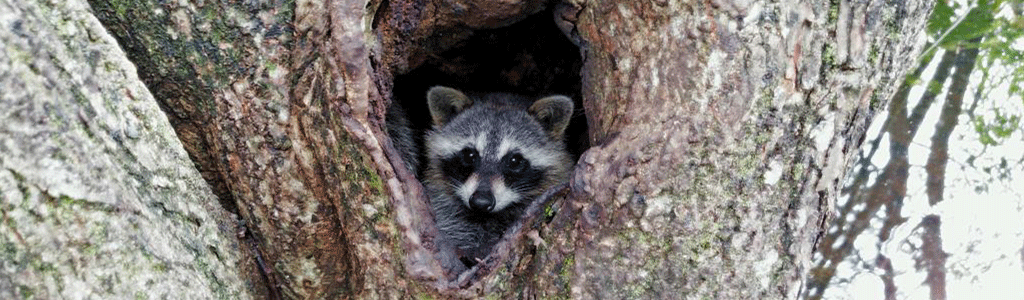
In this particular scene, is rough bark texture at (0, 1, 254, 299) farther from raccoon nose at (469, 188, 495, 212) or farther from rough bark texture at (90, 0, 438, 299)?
raccoon nose at (469, 188, 495, 212)

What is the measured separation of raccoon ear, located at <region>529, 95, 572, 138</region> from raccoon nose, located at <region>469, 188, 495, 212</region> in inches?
19.9

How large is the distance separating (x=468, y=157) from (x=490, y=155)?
4.1 inches

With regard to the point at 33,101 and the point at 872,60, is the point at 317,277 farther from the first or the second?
the point at 872,60

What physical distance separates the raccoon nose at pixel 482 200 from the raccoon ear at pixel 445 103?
0.57m

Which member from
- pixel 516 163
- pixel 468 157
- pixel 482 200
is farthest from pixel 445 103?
pixel 482 200

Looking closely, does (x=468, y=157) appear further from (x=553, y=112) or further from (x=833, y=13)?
(x=833, y=13)

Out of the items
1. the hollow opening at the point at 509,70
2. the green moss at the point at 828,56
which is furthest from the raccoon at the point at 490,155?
the green moss at the point at 828,56

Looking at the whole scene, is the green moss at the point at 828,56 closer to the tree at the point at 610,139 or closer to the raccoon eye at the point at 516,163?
the tree at the point at 610,139

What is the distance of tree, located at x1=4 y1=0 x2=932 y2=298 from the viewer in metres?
1.95

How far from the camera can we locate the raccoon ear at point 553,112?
12.1ft

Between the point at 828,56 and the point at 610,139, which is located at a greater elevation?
the point at 828,56

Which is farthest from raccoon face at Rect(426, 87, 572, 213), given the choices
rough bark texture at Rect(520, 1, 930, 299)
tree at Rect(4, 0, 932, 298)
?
rough bark texture at Rect(520, 1, 930, 299)

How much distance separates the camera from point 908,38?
2086 millimetres

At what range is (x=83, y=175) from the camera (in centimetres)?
157
